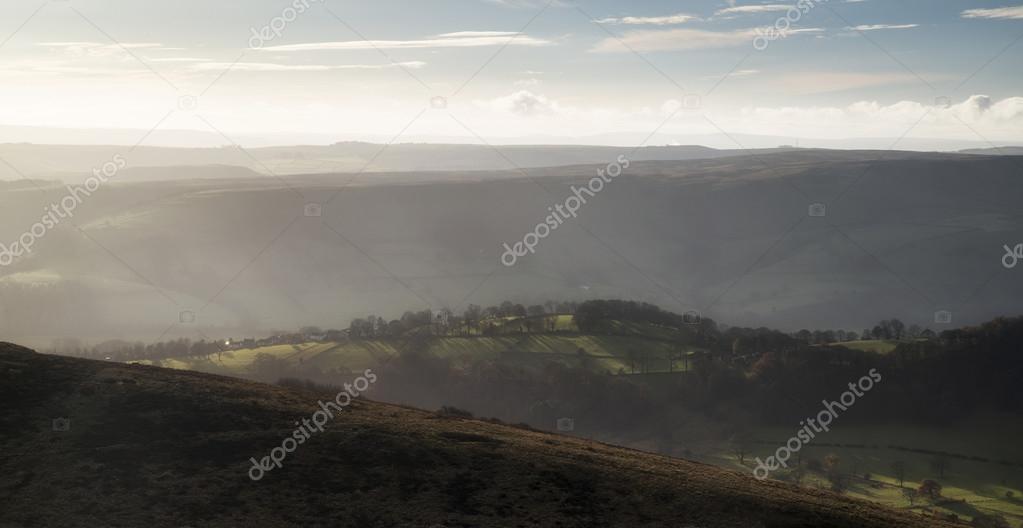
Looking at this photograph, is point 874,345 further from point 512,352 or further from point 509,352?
point 509,352

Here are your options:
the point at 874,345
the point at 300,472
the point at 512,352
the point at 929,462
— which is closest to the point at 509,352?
the point at 512,352

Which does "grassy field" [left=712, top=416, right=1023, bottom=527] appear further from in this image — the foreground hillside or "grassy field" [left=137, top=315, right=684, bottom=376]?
the foreground hillside

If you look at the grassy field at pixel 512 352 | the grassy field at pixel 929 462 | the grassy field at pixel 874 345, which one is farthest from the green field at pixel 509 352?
the grassy field at pixel 874 345

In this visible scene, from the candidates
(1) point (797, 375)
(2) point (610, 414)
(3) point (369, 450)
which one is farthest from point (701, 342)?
(3) point (369, 450)

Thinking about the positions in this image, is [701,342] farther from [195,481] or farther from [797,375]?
[195,481]

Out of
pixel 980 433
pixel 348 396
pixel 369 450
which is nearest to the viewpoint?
pixel 369 450

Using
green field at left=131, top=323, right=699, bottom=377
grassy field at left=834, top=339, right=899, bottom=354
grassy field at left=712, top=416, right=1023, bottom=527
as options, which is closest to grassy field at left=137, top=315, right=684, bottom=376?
green field at left=131, top=323, right=699, bottom=377
